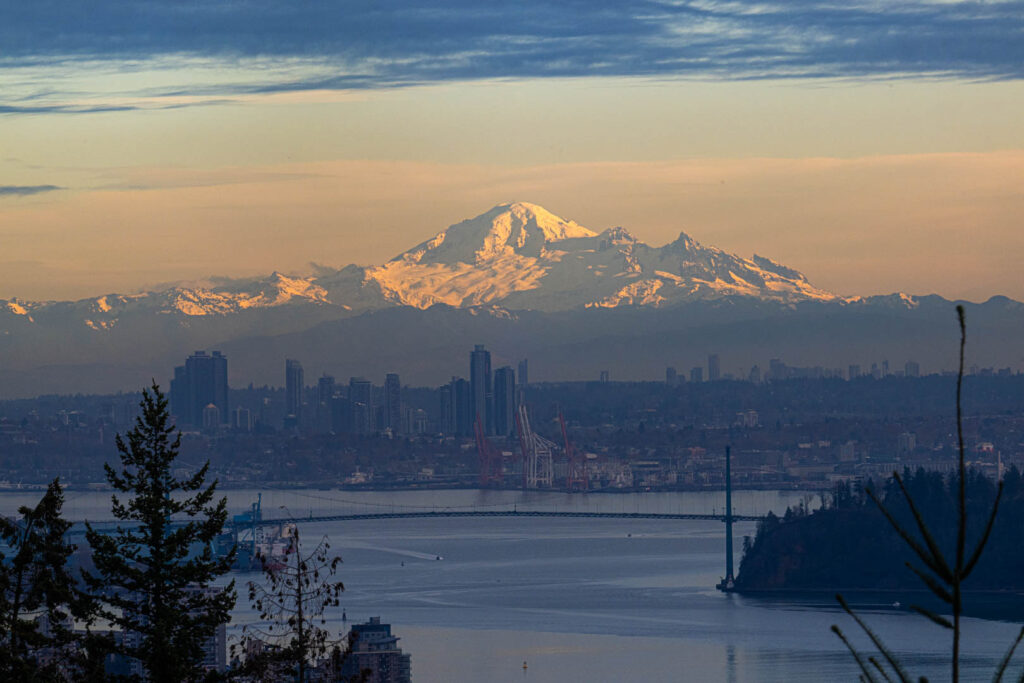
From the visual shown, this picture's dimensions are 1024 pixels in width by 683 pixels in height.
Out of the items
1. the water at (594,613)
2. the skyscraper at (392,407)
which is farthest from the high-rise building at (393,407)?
the water at (594,613)

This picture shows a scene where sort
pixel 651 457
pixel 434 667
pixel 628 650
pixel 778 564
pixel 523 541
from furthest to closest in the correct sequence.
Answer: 1. pixel 651 457
2. pixel 523 541
3. pixel 778 564
4. pixel 628 650
5. pixel 434 667

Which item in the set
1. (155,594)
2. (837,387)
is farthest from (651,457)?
(155,594)

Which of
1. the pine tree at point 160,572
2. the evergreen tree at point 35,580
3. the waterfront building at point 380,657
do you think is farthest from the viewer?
the waterfront building at point 380,657

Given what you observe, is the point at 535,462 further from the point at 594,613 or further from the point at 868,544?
the point at 594,613

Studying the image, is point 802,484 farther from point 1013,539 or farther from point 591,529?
point 1013,539

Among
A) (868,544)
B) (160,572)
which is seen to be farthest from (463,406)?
(160,572)

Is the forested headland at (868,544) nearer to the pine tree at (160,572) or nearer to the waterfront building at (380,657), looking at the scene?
the waterfront building at (380,657)
